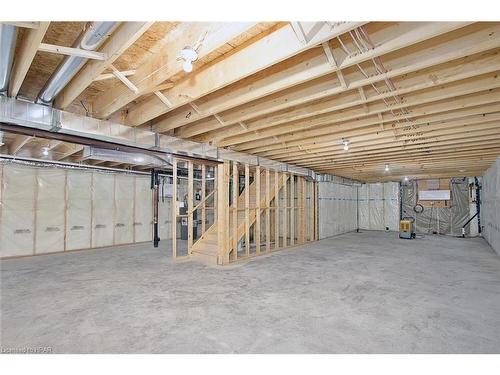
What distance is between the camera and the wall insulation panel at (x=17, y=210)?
226 inches

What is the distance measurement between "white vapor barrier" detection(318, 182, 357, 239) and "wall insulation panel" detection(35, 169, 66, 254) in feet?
23.8

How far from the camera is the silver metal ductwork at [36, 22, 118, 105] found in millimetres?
1671

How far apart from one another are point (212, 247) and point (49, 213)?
409cm

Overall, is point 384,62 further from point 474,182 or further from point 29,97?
point 474,182

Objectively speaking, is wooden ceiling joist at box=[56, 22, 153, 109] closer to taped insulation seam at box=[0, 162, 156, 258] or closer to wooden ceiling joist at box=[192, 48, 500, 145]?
wooden ceiling joist at box=[192, 48, 500, 145]

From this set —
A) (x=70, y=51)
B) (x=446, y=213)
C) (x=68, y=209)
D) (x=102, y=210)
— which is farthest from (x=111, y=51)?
(x=446, y=213)

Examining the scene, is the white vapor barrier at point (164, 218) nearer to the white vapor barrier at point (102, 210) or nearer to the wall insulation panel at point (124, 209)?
the wall insulation panel at point (124, 209)

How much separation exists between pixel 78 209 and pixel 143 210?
1.77 meters

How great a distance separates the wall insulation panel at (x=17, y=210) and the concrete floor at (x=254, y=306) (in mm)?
568

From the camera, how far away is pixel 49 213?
6.33 metres

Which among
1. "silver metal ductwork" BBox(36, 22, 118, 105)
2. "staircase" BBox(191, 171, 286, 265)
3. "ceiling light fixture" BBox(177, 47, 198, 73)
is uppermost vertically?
"silver metal ductwork" BBox(36, 22, 118, 105)

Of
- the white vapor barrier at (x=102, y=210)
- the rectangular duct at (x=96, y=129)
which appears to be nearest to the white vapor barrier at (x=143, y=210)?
the white vapor barrier at (x=102, y=210)

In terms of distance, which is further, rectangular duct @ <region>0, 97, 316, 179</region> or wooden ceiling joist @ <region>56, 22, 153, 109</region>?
rectangular duct @ <region>0, 97, 316, 179</region>

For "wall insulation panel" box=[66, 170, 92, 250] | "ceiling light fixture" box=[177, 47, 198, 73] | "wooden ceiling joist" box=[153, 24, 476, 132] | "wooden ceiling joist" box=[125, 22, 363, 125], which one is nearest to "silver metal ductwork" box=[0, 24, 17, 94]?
"ceiling light fixture" box=[177, 47, 198, 73]
